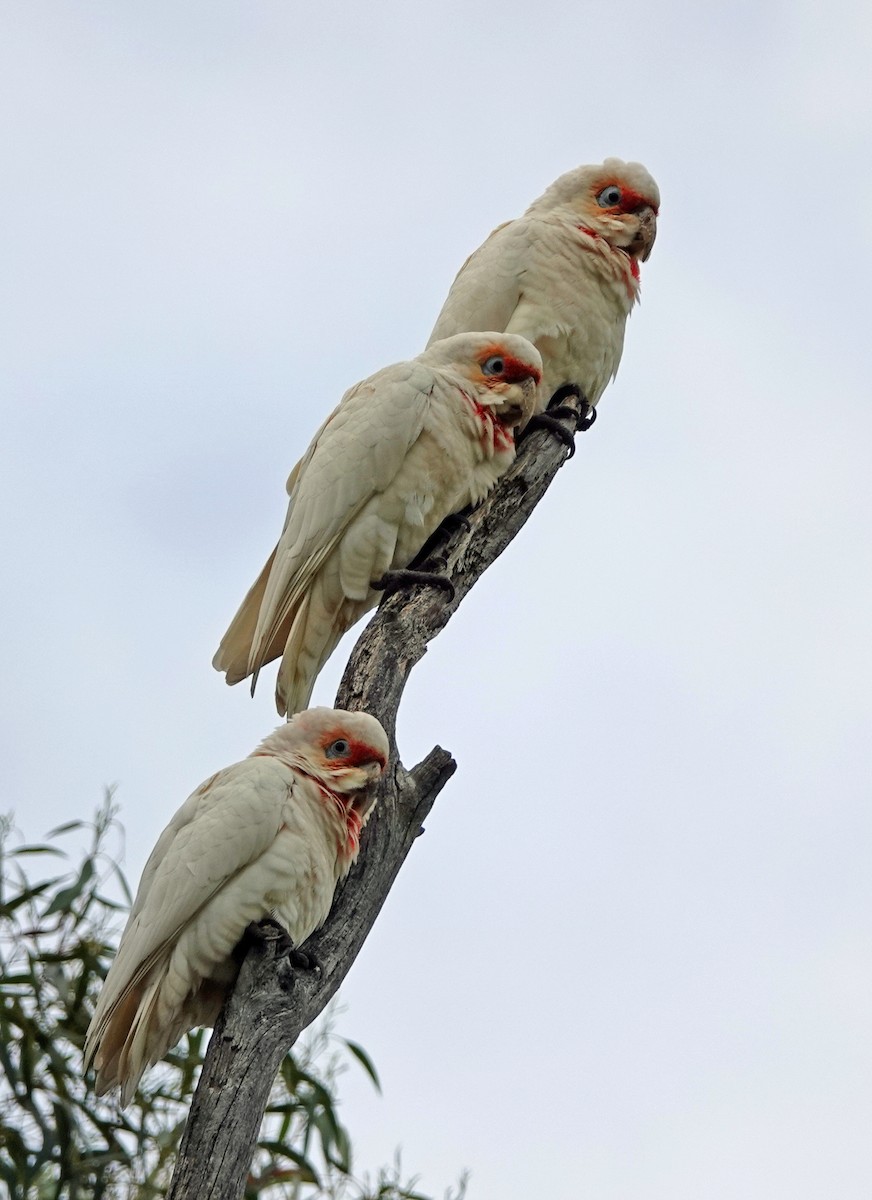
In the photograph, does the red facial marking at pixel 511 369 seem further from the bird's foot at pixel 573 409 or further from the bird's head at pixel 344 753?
the bird's head at pixel 344 753

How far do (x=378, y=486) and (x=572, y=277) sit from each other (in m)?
1.05

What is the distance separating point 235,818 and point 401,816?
0.41 m

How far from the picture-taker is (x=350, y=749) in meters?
3.44

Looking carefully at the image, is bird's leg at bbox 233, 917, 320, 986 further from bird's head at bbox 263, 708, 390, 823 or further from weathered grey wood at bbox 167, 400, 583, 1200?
bird's head at bbox 263, 708, 390, 823

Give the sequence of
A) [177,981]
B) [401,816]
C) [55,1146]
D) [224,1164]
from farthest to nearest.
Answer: [55,1146] → [401,816] → [177,981] → [224,1164]

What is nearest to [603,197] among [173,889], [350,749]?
[350,749]

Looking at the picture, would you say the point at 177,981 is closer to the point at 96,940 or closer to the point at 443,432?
the point at 96,940

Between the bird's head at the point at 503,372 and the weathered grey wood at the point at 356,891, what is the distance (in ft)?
0.71

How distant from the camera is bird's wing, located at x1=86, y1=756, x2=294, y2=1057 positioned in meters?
3.28

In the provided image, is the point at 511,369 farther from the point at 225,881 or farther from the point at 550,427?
the point at 225,881

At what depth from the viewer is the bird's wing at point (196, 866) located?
328 centimetres

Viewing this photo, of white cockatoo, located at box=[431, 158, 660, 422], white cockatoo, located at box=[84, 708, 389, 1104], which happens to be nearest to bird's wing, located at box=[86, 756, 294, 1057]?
white cockatoo, located at box=[84, 708, 389, 1104]

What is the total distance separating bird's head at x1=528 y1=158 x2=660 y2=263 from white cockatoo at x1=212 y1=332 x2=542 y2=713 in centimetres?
78

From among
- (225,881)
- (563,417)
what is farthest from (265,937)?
(563,417)
